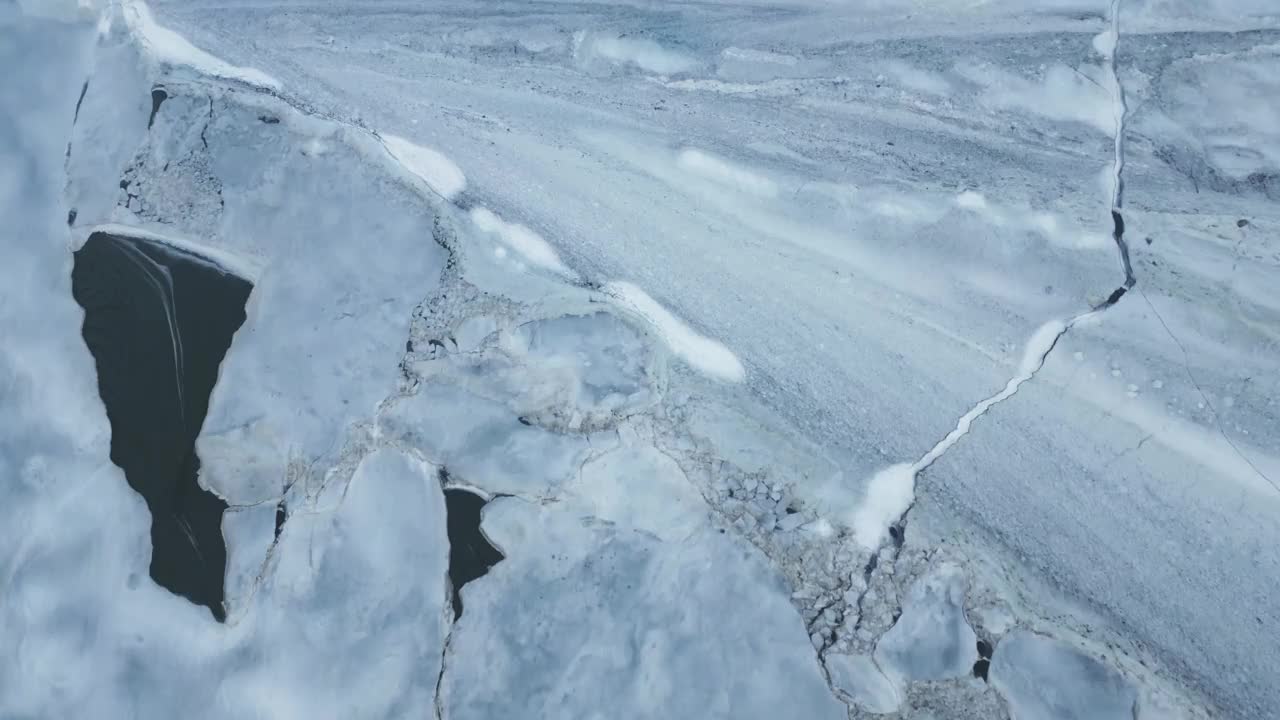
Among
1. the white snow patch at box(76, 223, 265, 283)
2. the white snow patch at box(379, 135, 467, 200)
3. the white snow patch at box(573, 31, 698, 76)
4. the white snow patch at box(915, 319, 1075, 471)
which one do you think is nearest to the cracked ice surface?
the white snow patch at box(915, 319, 1075, 471)

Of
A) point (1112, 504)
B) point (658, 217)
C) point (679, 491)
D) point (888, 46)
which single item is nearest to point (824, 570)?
point (679, 491)

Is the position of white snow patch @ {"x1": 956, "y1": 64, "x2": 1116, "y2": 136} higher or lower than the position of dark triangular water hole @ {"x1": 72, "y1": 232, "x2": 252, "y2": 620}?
higher

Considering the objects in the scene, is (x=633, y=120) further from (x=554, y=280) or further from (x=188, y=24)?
(x=188, y=24)

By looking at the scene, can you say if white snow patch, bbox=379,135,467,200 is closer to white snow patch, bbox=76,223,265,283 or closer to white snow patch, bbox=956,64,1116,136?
white snow patch, bbox=76,223,265,283

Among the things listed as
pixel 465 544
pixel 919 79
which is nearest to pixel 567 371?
pixel 465 544

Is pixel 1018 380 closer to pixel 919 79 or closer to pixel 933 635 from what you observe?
pixel 933 635

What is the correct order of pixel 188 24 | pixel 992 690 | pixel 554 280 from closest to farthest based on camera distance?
1. pixel 992 690
2. pixel 554 280
3. pixel 188 24
